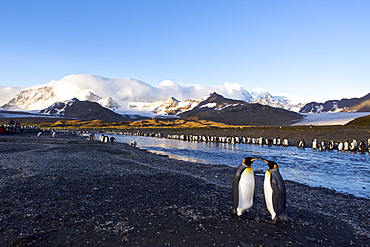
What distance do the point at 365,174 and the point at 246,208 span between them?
9.51 metres

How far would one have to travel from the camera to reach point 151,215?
5277 mm

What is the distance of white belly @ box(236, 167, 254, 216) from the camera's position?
5.46 meters

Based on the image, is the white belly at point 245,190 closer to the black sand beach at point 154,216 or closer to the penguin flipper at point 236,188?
the penguin flipper at point 236,188

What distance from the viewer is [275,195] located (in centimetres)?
526

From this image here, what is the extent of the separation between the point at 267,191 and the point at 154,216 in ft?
7.25

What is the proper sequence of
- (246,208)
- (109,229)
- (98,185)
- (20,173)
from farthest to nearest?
(20,173), (98,185), (246,208), (109,229)

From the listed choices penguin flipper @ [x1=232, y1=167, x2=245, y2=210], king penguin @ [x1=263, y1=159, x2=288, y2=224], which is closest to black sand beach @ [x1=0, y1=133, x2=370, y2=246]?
king penguin @ [x1=263, y1=159, x2=288, y2=224]

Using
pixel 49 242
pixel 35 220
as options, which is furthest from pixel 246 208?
pixel 35 220

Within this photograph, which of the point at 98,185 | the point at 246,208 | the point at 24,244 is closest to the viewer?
the point at 24,244

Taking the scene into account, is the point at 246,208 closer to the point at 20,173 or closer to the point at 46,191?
the point at 46,191

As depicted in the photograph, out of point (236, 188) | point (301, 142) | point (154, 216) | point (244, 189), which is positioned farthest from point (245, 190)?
point (301, 142)

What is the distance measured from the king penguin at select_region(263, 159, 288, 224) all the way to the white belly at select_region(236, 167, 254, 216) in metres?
0.32

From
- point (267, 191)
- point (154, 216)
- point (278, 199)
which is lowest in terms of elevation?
point (154, 216)

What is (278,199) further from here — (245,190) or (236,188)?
(236,188)
